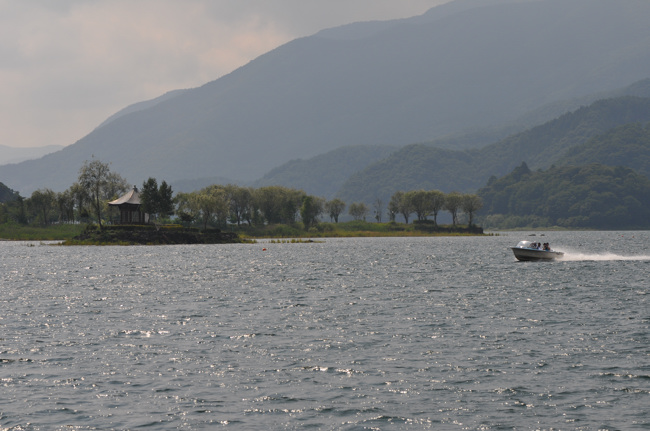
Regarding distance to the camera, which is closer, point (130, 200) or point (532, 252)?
point (532, 252)

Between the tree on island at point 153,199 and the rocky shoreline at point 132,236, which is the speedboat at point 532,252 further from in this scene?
the tree on island at point 153,199

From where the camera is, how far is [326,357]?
3431cm

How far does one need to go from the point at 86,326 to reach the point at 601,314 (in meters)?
37.6

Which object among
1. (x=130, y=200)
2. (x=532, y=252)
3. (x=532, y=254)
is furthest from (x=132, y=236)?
(x=532, y=252)

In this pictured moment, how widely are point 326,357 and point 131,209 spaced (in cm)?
17102

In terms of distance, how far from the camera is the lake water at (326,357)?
960 inches

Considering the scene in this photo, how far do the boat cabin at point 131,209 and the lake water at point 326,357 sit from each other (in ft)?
411

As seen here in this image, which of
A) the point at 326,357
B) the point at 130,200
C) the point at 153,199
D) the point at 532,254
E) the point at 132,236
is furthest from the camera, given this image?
the point at 153,199

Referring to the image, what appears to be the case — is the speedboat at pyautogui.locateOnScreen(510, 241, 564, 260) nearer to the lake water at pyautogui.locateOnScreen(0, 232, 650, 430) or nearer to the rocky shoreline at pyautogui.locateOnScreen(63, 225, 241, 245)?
the lake water at pyautogui.locateOnScreen(0, 232, 650, 430)

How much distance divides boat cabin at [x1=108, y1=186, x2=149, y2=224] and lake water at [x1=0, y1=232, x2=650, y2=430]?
12537 centimetres

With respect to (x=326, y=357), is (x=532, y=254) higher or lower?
higher

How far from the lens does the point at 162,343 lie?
38.3 metres

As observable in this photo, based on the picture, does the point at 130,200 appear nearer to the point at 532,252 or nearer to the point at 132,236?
the point at 132,236

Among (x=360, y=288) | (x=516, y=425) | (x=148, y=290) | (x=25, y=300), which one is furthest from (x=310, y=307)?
(x=516, y=425)
